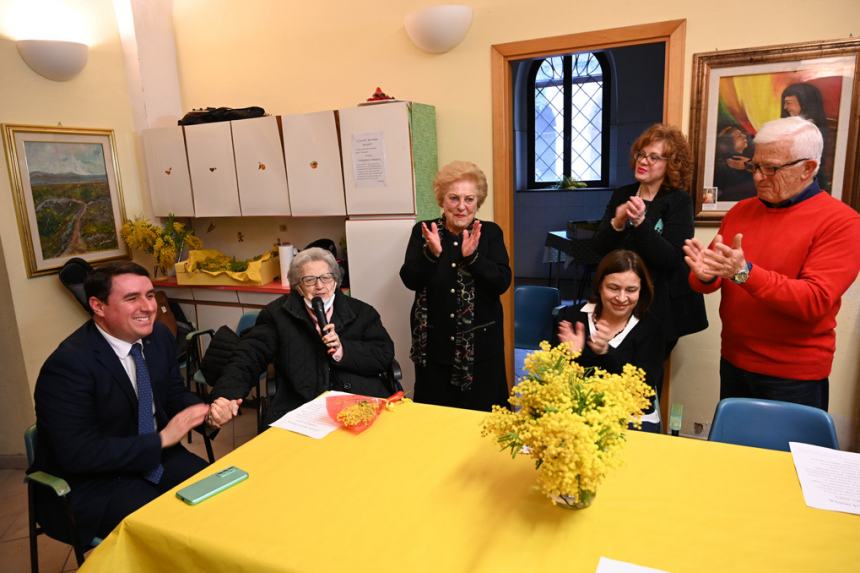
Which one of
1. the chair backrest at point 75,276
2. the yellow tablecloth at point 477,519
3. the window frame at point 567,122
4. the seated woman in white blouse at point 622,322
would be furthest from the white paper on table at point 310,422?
the window frame at point 567,122

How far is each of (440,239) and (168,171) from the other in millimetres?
2490

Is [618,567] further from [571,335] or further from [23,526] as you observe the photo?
[23,526]

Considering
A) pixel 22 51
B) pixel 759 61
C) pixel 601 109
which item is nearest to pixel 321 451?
pixel 759 61

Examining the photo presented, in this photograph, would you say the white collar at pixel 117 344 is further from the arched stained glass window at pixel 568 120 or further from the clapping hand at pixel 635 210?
the arched stained glass window at pixel 568 120

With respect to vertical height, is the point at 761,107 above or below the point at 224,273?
above

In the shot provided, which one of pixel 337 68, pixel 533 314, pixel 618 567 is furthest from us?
pixel 337 68

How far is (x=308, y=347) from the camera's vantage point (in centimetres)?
246

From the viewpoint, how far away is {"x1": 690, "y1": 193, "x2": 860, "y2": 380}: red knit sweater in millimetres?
1804

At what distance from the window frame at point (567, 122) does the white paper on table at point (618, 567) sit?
6.13 meters

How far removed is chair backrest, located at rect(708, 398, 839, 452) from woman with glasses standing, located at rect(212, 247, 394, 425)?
1.37 meters

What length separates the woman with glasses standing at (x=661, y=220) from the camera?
237 cm

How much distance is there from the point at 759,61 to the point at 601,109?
4.16m

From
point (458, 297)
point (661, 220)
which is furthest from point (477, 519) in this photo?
point (661, 220)

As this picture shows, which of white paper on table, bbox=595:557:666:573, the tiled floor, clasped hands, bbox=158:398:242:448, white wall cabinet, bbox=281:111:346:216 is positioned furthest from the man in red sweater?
the tiled floor
